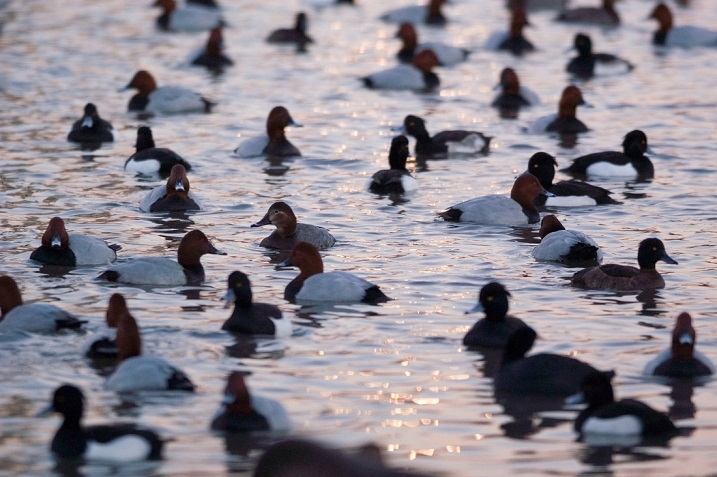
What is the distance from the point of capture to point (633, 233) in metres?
12.8

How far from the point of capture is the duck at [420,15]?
28.7 metres

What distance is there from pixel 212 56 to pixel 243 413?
16.4 metres

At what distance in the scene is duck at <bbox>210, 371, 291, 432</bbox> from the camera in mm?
7387

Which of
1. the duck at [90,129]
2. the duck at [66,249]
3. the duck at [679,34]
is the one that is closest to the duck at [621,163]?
the duck at [90,129]

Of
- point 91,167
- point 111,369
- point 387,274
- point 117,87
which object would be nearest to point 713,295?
point 387,274

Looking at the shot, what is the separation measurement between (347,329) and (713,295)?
9.72 feet

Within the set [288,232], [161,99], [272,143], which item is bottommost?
[288,232]

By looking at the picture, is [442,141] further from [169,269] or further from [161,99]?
[169,269]

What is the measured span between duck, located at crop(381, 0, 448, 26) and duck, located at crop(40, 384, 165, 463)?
2229 centimetres

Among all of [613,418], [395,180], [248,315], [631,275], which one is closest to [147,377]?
[248,315]

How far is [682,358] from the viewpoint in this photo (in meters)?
8.45

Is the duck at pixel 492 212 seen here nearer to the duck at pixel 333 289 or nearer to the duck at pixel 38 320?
the duck at pixel 333 289

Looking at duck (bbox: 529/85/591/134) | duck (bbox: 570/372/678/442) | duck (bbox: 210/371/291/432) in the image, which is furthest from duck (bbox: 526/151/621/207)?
duck (bbox: 210/371/291/432)

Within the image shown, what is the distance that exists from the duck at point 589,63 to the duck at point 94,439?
54.7 feet
